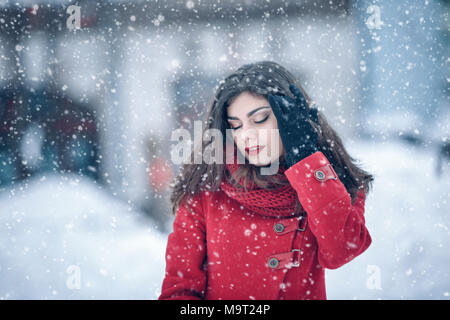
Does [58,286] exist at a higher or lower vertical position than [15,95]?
lower

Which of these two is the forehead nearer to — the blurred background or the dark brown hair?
the dark brown hair

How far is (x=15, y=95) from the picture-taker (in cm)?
189

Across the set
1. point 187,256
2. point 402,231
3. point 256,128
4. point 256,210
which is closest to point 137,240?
point 187,256

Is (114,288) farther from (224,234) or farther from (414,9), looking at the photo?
(414,9)

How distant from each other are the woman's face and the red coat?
154 mm

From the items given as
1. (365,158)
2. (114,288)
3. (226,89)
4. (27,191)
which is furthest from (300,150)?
(27,191)

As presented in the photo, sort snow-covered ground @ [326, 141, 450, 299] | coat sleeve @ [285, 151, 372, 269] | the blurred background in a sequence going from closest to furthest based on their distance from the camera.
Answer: coat sleeve @ [285, 151, 372, 269]
snow-covered ground @ [326, 141, 450, 299]
the blurred background

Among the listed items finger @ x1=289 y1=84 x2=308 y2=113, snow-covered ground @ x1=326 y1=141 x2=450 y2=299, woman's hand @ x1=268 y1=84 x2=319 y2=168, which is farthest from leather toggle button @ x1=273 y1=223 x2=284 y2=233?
snow-covered ground @ x1=326 y1=141 x2=450 y2=299

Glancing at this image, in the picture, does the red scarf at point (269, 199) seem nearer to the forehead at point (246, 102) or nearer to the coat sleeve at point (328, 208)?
the coat sleeve at point (328, 208)

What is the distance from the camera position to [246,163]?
2.86ft

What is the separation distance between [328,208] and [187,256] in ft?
1.44

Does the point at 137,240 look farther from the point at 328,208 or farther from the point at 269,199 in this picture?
the point at 328,208

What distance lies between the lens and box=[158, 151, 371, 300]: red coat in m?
0.80
